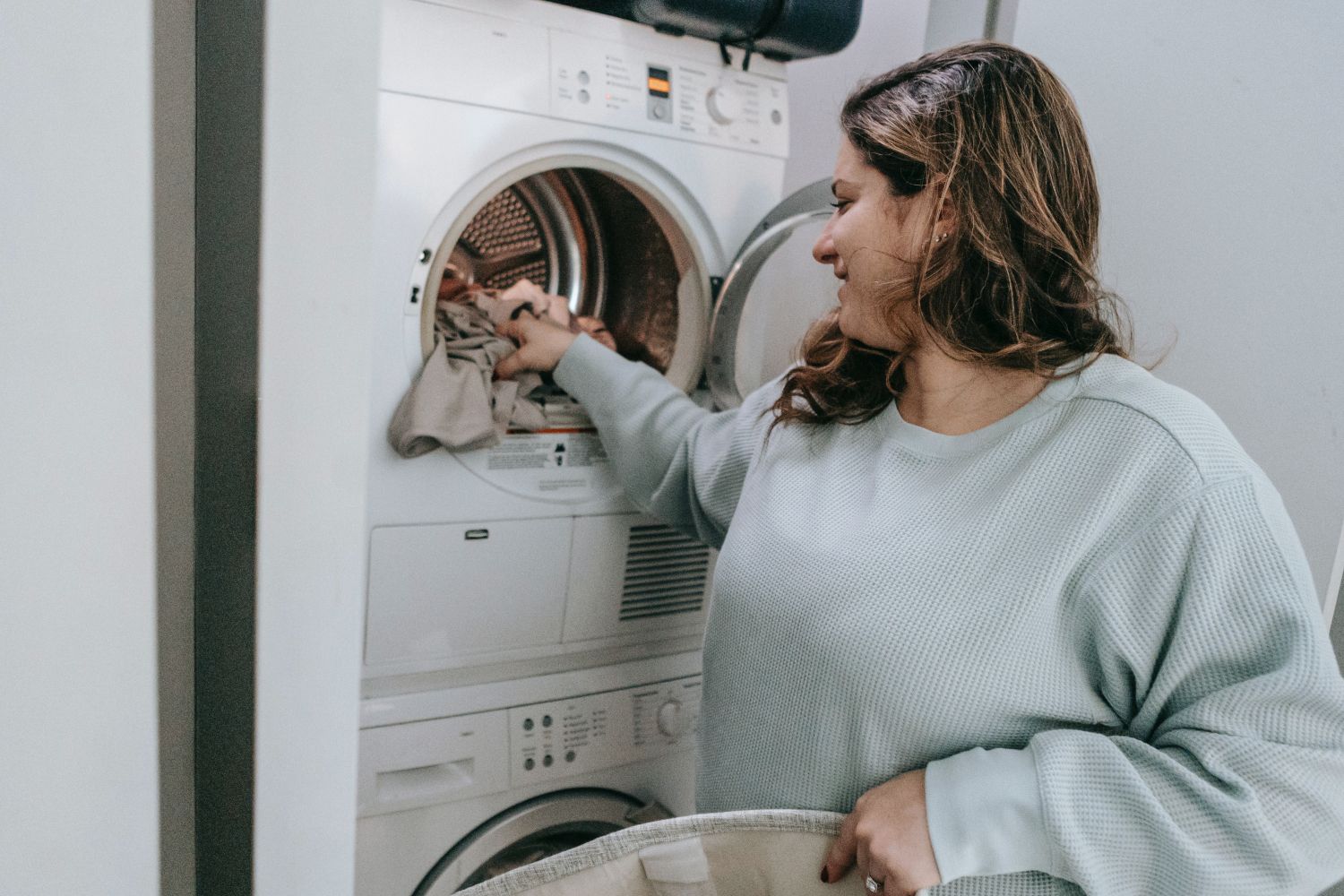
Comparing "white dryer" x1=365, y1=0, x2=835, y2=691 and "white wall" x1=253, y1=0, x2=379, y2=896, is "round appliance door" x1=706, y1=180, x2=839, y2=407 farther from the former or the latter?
"white wall" x1=253, y1=0, x2=379, y2=896

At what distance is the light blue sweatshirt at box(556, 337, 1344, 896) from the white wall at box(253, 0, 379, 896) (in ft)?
2.43

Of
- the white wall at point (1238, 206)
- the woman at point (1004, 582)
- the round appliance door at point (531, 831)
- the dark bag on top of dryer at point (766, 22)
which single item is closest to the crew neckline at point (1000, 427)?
the woman at point (1004, 582)

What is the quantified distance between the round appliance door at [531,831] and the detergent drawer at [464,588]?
28 centimetres

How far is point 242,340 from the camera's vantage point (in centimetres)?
28

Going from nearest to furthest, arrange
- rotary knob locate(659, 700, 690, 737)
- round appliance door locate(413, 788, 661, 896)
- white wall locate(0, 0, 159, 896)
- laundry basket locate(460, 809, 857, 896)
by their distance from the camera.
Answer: white wall locate(0, 0, 159, 896) < laundry basket locate(460, 809, 857, 896) < round appliance door locate(413, 788, 661, 896) < rotary knob locate(659, 700, 690, 737)

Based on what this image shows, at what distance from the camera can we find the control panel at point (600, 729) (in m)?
1.49

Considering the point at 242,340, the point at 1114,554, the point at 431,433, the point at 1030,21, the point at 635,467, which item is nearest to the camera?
the point at 242,340

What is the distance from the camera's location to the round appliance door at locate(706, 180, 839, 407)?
144 cm

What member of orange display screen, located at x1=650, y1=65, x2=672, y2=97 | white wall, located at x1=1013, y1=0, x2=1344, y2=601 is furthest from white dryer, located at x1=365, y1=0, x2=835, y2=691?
white wall, located at x1=1013, y1=0, x2=1344, y2=601

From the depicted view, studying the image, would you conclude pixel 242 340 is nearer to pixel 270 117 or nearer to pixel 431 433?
pixel 270 117

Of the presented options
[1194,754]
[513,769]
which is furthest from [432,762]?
[1194,754]

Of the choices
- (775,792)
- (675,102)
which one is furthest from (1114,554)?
(675,102)

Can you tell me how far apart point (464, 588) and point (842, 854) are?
677 mm

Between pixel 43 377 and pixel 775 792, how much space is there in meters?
0.99
